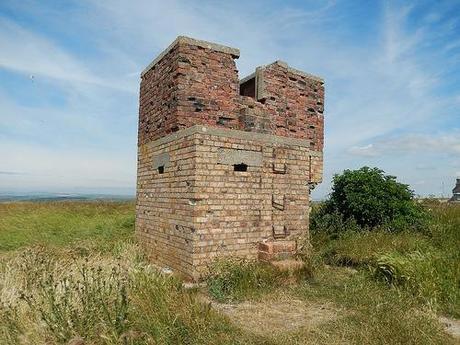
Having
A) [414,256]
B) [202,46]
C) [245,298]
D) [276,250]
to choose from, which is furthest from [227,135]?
[414,256]

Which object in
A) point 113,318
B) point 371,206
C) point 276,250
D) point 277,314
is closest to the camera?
point 113,318

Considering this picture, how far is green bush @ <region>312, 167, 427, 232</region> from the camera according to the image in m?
9.09

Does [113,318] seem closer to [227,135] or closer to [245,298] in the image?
[245,298]

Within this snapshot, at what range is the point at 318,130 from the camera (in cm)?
873

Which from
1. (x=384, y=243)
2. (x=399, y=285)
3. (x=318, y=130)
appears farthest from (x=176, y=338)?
(x=318, y=130)

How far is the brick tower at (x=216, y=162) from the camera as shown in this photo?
622cm

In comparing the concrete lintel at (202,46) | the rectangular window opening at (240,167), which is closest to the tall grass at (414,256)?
the rectangular window opening at (240,167)

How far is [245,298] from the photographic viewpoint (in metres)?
5.34

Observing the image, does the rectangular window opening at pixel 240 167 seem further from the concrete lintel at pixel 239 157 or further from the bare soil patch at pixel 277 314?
the bare soil patch at pixel 277 314

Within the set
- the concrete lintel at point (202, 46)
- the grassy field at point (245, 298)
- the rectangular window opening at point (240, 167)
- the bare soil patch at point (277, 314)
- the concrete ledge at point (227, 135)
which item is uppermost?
the concrete lintel at point (202, 46)

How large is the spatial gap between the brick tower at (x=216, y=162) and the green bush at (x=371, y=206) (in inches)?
92.0

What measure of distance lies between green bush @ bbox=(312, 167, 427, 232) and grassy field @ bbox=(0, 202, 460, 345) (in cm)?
74

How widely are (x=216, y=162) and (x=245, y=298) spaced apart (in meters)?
2.23

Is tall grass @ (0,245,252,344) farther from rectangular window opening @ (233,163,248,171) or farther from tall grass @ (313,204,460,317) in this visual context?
tall grass @ (313,204,460,317)
